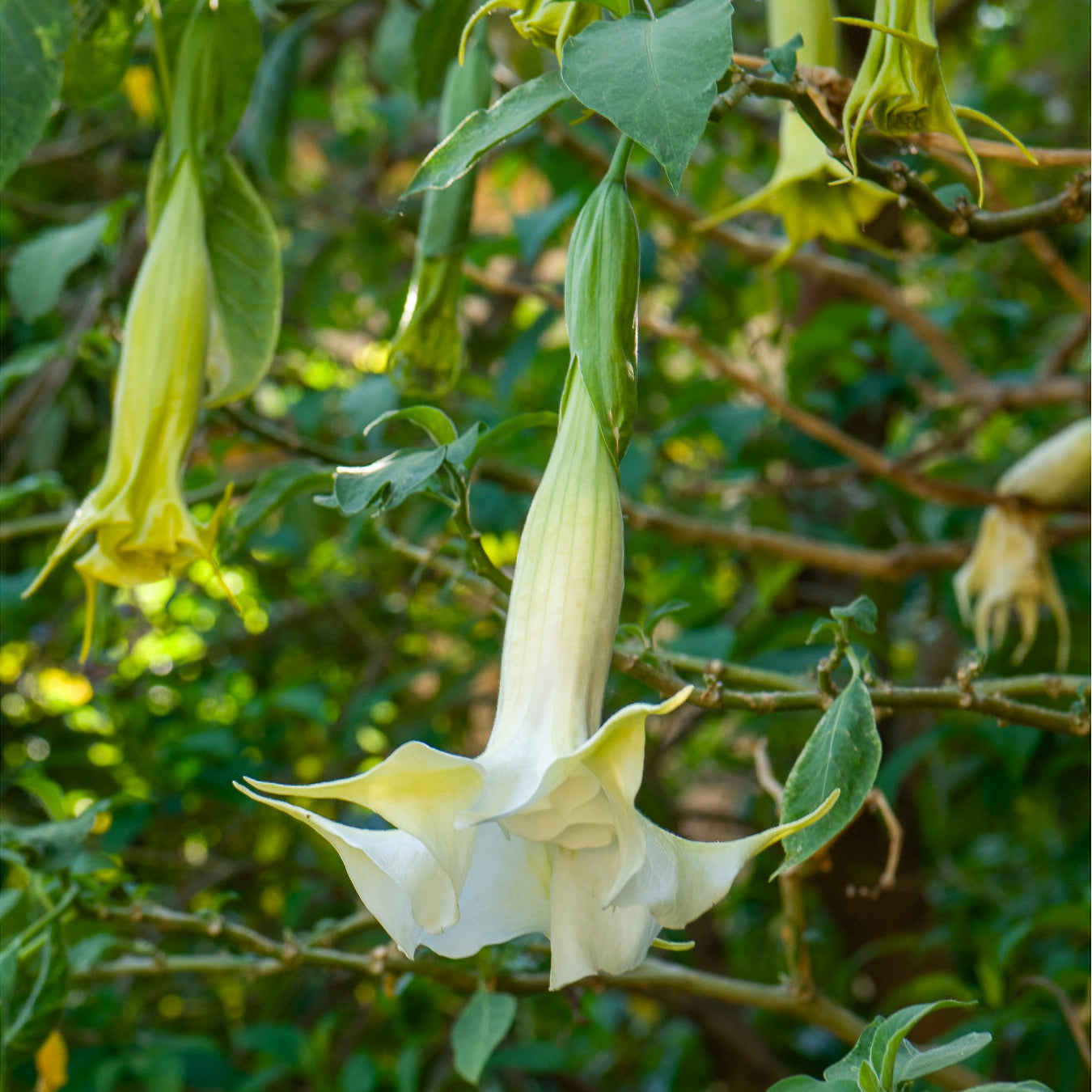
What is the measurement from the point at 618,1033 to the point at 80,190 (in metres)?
1.55

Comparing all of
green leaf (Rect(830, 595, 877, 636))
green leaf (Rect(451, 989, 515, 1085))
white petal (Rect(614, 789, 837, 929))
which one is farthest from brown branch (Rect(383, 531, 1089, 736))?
green leaf (Rect(451, 989, 515, 1085))

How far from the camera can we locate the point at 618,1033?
1980 mm

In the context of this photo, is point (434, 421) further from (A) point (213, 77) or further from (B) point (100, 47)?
(B) point (100, 47)

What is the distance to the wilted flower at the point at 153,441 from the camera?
519mm

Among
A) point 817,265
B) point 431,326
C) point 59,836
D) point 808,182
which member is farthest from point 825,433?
point 59,836

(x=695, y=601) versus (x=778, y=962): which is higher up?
(x=695, y=601)

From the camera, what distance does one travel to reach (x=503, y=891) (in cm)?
38

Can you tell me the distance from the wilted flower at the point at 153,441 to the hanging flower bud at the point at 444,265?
149 millimetres

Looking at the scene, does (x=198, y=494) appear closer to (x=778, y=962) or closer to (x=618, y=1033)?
(x=778, y=962)

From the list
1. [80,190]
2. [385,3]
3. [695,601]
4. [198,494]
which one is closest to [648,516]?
[695,601]

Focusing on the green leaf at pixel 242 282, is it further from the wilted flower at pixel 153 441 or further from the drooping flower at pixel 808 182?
the drooping flower at pixel 808 182

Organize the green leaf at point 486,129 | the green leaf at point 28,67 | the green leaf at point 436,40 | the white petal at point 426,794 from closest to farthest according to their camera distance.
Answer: the white petal at point 426,794
the green leaf at point 486,129
the green leaf at point 28,67
the green leaf at point 436,40

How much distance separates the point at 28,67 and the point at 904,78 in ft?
1.23

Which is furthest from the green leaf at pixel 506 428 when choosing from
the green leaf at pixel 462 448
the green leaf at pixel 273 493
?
the green leaf at pixel 273 493
